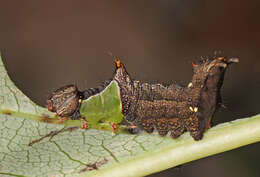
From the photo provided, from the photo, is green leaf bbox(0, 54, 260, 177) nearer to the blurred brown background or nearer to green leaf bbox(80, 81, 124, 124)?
green leaf bbox(80, 81, 124, 124)

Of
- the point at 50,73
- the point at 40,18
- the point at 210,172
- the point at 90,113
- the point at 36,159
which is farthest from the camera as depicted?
the point at 40,18

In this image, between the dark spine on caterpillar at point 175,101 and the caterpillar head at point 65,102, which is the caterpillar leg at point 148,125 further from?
the caterpillar head at point 65,102

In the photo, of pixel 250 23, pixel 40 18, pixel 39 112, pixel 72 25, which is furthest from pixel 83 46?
pixel 39 112

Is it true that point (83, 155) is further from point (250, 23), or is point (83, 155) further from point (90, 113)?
point (250, 23)

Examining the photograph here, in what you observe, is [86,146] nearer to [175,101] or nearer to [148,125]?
[148,125]

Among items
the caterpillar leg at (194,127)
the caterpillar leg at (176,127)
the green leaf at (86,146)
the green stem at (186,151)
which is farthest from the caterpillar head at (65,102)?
the caterpillar leg at (194,127)

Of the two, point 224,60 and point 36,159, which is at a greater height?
point 224,60

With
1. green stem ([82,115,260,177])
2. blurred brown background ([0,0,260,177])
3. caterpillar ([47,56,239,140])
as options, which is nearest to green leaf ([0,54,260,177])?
green stem ([82,115,260,177])

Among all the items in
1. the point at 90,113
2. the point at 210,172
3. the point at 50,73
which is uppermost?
the point at 50,73
